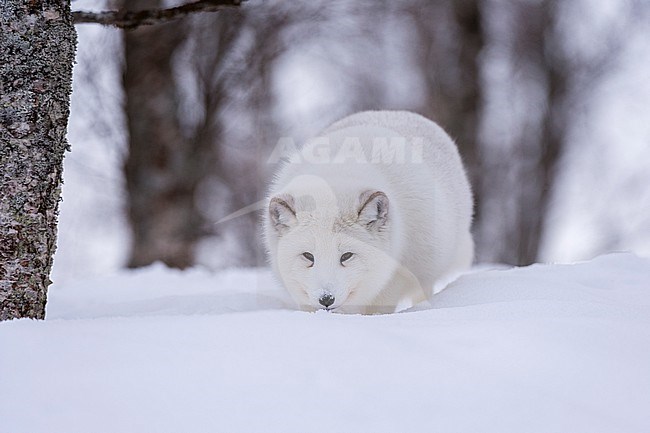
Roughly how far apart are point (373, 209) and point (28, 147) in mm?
1531

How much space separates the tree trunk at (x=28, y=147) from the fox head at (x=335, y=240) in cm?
109

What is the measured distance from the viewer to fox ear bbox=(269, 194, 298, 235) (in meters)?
3.36

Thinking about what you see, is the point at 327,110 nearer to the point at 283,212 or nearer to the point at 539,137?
the point at 539,137

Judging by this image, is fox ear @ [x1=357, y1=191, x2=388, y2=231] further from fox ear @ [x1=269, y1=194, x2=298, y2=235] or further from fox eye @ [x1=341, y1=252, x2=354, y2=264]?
fox ear @ [x1=269, y1=194, x2=298, y2=235]

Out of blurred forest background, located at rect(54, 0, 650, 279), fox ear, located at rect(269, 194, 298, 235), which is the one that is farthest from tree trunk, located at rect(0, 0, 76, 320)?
blurred forest background, located at rect(54, 0, 650, 279)

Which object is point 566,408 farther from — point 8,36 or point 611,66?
point 611,66

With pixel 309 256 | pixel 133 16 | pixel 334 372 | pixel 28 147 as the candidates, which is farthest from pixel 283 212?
pixel 334 372

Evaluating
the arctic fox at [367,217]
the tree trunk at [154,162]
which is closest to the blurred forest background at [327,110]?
the tree trunk at [154,162]

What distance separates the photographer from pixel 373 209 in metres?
3.37

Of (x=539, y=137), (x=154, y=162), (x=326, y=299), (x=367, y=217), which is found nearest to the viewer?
(x=326, y=299)

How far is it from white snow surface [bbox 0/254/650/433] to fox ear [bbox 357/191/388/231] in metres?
1.00

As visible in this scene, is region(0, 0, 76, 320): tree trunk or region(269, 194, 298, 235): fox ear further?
region(269, 194, 298, 235): fox ear

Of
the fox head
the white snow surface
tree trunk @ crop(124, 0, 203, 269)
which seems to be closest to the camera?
the white snow surface

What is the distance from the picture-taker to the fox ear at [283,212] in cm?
336
